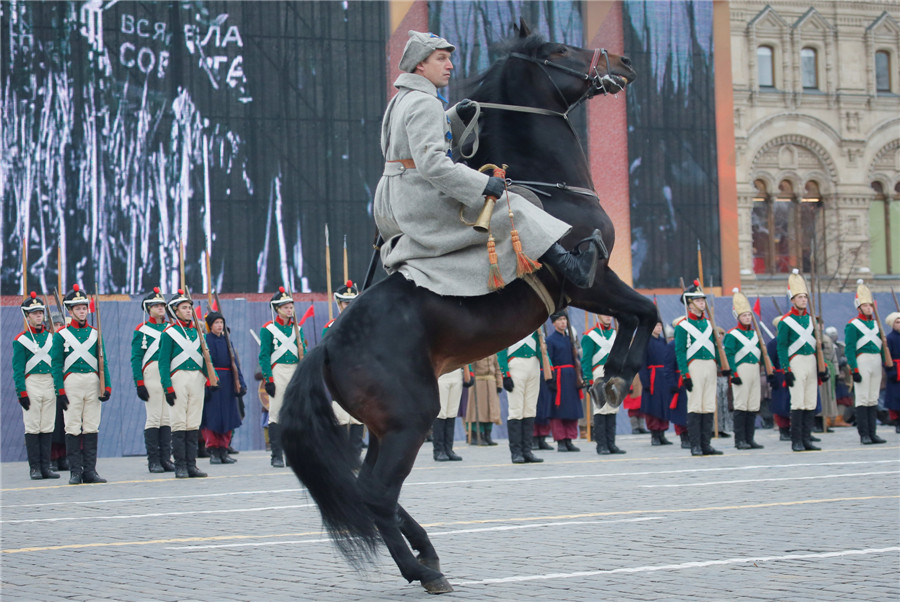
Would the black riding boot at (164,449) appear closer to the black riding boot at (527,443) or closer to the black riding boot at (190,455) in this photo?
the black riding boot at (190,455)

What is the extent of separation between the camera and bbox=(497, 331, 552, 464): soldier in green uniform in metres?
14.5

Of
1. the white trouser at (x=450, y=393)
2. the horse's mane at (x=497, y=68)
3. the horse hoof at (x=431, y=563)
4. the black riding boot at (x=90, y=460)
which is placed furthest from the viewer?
the white trouser at (x=450, y=393)

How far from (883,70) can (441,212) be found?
4093 cm

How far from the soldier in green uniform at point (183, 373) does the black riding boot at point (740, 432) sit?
21.3ft

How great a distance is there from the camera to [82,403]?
44.5ft

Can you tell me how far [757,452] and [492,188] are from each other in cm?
1012

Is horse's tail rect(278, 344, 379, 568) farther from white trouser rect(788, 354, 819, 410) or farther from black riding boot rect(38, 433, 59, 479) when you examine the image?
white trouser rect(788, 354, 819, 410)

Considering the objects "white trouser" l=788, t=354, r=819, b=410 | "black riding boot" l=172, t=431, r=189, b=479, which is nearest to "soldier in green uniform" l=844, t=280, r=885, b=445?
"white trouser" l=788, t=354, r=819, b=410

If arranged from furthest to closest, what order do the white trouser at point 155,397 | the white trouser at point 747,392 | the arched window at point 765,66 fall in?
the arched window at point 765,66, the white trouser at point 747,392, the white trouser at point 155,397

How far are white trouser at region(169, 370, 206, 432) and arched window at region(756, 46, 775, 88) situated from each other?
31.0 meters

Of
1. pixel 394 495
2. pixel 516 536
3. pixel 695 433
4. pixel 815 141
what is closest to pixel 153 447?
pixel 695 433

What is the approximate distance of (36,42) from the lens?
93.5 ft

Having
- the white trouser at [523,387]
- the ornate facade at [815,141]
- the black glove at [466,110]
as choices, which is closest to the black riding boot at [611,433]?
the white trouser at [523,387]

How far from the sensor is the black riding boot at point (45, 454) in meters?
14.0
